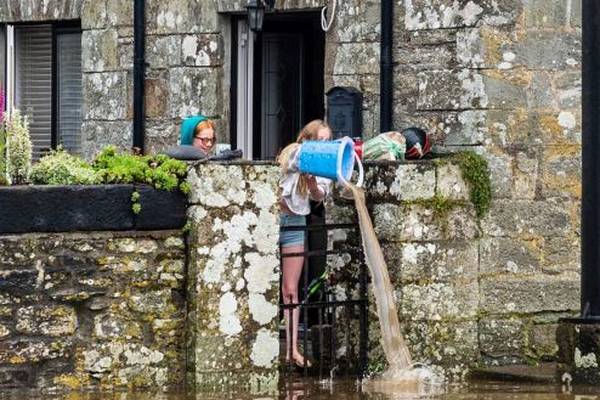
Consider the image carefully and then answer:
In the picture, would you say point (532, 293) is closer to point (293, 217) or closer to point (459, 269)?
point (459, 269)

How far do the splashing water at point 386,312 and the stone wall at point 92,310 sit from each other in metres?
1.52

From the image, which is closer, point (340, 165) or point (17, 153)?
point (17, 153)

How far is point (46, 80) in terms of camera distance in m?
15.4

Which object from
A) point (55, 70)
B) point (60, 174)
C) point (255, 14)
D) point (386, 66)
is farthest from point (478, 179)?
point (55, 70)

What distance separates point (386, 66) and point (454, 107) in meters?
0.66

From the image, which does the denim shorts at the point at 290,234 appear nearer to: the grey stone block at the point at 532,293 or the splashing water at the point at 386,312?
the splashing water at the point at 386,312

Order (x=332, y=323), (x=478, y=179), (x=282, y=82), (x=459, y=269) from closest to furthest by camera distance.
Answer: (x=332, y=323)
(x=459, y=269)
(x=478, y=179)
(x=282, y=82)

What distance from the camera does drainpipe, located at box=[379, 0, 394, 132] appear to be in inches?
516

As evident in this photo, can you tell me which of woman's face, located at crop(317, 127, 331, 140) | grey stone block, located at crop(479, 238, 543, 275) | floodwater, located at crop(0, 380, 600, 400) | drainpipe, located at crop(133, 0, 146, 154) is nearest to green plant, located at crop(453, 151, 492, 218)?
grey stone block, located at crop(479, 238, 543, 275)

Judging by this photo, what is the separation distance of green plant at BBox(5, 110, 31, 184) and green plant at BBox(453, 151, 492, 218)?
3.42 meters

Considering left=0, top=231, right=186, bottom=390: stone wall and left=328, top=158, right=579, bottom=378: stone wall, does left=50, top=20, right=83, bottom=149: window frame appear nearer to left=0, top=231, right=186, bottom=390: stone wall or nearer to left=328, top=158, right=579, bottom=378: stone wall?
left=328, top=158, right=579, bottom=378: stone wall

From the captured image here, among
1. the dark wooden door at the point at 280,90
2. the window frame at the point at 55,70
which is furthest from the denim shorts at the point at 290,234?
the window frame at the point at 55,70

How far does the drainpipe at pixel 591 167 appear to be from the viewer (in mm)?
10305

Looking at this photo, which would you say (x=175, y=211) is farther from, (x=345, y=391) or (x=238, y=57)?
(x=238, y=57)
